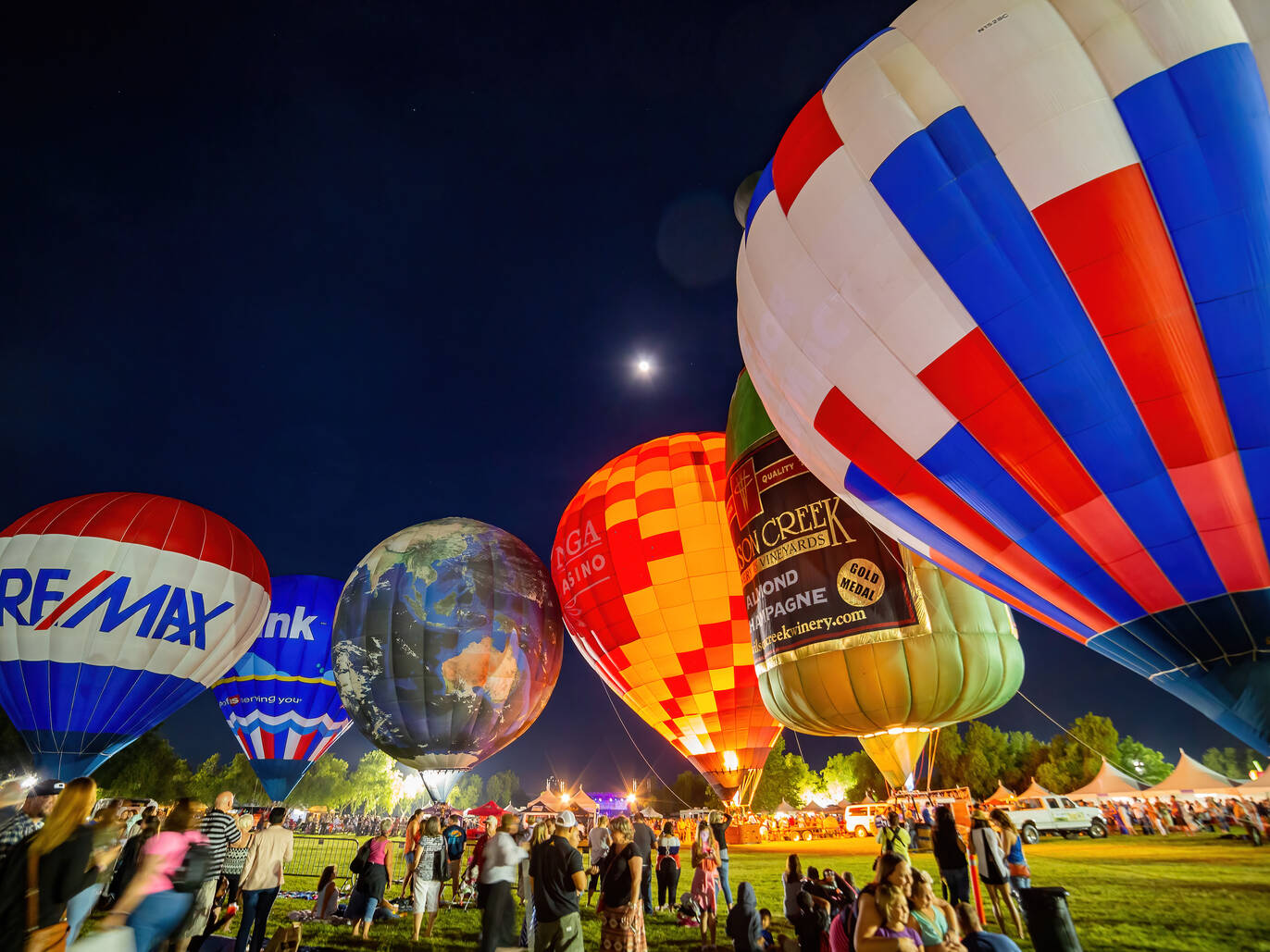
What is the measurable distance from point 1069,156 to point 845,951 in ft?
19.1

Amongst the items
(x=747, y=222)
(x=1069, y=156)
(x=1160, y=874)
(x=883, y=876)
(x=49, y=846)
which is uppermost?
(x=747, y=222)

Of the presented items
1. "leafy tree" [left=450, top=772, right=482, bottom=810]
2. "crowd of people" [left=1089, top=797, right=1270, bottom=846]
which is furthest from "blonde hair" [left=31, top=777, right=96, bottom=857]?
"leafy tree" [left=450, top=772, right=482, bottom=810]

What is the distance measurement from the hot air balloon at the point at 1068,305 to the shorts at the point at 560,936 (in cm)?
481

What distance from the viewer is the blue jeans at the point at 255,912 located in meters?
5.10

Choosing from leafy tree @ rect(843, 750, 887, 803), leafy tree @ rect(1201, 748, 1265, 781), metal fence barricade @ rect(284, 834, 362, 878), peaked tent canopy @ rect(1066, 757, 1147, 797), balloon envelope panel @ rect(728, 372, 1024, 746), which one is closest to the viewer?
balloon envelope panel @ rect(728, 372, 1024, 746)

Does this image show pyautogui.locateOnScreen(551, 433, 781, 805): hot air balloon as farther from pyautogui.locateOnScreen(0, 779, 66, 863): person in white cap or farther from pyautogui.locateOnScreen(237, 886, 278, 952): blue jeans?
pyautogui.locateOnScreen(0, 779, 66, 863): person in white cap

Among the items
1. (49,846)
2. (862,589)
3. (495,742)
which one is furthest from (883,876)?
(495,742)

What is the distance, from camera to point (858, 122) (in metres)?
6.11

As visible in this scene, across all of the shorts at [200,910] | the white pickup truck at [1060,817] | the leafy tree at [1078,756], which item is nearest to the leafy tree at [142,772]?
the shorts at [200,910]

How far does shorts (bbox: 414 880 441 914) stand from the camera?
6602 mm

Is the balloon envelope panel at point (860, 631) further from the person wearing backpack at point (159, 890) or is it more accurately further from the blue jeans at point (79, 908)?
the blue jeans at point (79, 908)

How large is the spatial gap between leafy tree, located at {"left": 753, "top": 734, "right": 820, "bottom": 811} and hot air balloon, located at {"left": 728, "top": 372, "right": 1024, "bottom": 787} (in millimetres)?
42756

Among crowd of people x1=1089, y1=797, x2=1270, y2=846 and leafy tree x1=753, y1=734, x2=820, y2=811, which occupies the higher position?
leafy tree x1=753, y1=734, x2=820, y2=811

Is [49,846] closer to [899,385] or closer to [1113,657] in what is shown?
[899,385]
